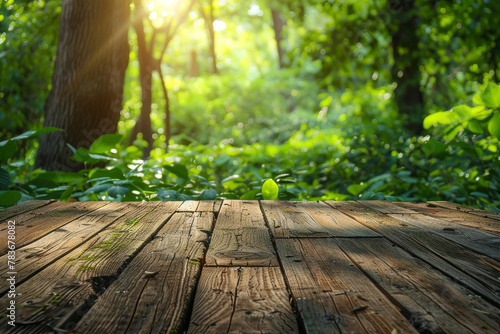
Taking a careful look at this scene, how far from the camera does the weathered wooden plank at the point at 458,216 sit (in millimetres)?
1928

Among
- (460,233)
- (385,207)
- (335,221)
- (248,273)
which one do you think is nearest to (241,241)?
(248,273)

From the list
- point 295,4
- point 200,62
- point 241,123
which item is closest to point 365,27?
point 295,4

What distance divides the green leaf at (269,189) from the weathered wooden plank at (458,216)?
778 millimetres

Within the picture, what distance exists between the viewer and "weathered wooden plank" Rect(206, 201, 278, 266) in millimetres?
1378

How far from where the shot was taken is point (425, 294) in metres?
1.10

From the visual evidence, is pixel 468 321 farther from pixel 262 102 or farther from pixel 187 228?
pixel 262 102

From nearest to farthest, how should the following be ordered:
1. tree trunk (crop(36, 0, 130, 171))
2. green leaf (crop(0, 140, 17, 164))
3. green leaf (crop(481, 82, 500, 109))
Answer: green leaf (crop(0, 140, 17, 164)) → green leaf (crop(481, 82, 500, 109)) → tree trunk (crop(36, 0, 130, 171))

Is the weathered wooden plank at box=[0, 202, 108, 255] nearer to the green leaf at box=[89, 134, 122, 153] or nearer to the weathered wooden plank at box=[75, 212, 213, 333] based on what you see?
the weathered wooden plank at box=[75, 212, 213, 333]

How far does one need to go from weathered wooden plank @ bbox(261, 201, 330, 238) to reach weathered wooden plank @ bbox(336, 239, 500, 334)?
0.29 meters

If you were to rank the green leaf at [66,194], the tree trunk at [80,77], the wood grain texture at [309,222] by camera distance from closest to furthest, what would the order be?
the wood grain texture at [309,222], the green leaf at [66,194], the tree trunk at [80,77]

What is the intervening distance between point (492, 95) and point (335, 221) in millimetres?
1584

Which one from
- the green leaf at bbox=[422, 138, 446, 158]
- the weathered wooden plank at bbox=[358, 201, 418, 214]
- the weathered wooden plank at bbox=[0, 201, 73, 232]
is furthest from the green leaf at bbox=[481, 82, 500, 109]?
the weathered wooden plank at bbox=[0, 201, 73, 232]

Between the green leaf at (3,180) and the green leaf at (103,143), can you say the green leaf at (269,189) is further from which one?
the green leaf at (3,180)

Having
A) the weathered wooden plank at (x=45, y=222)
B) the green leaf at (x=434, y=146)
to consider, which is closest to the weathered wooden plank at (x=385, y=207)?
the green leaf at (x=434, y=146)
